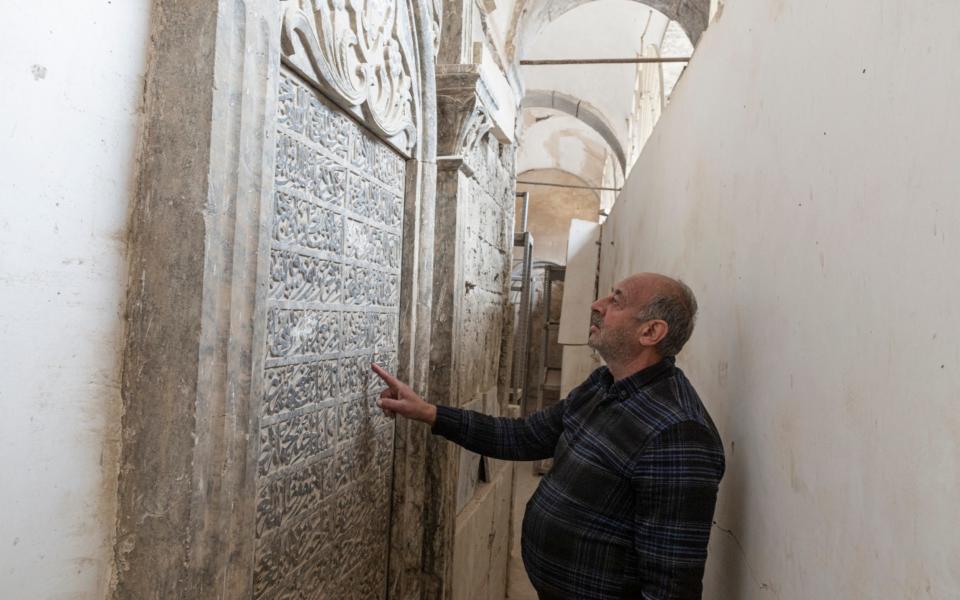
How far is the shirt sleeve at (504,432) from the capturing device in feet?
7.79

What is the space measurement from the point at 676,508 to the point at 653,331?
0.50 m

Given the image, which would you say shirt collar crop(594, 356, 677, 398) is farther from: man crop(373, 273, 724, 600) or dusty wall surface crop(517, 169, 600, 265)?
dusty wall surface crop(517, 169, 600, 265)

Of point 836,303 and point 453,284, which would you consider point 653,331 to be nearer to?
point 836,303

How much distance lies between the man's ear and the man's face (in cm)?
2

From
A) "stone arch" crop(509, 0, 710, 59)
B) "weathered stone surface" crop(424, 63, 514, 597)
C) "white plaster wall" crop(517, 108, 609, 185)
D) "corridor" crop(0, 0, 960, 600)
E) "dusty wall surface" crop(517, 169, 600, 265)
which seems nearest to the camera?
"corridor" crop(0, 0, 960, 600)

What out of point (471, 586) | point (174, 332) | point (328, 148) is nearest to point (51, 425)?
point (174, 332)

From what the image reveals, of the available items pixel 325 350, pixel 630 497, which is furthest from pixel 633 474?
pixel 325 350

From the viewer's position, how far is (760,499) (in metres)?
1.58

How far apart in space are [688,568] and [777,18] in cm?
137

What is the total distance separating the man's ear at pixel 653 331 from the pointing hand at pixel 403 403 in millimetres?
945

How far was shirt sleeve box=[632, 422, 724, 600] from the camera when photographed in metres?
1.56

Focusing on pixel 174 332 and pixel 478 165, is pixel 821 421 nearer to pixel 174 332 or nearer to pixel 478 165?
pixel 174 332

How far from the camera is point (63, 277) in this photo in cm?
118

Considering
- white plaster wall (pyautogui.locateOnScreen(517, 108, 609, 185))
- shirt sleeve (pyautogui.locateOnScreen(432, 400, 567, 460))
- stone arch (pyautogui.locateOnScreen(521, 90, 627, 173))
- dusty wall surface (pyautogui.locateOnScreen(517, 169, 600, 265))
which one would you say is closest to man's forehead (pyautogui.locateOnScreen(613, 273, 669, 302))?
shirt sleeve (pyautogui.locateOnScreen(432, 400, 567, 460))
